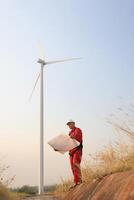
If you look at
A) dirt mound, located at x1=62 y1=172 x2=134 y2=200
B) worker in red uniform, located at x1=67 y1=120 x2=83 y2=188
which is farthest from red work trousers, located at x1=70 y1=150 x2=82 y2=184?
dirt mound, located at x1=62 y1=172 x2=134 y2=200

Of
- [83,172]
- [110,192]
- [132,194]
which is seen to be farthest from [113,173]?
[83,172]

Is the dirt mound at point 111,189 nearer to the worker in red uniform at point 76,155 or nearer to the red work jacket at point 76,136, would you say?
the worker in red uniform at point 76,155

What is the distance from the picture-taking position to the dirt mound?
654cm


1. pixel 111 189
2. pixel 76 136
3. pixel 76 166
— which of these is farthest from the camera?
pixel 76 136

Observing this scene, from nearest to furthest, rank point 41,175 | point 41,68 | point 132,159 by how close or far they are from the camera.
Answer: point 132,159 → point 41,175 → point 41,68

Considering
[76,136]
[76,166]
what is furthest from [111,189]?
[76,136]

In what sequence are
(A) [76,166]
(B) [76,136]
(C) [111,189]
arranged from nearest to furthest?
(C) [111,189]
(A) [76,166]
(B) [76,136]

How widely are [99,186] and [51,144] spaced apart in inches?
130

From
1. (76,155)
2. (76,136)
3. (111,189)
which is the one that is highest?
(76,136)

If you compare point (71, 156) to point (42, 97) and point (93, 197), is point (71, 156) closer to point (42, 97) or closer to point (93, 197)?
point (93, 197)

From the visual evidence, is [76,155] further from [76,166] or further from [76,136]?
[76,136]

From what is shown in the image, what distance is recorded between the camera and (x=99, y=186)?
848 cm

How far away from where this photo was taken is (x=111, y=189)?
740 centimetres

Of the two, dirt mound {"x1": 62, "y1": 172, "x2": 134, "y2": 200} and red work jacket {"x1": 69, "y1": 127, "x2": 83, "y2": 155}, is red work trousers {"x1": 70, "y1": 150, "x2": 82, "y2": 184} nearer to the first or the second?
red work jacket {"x1": 69, "y1": 127, "x2": 83, "y2": 155}
